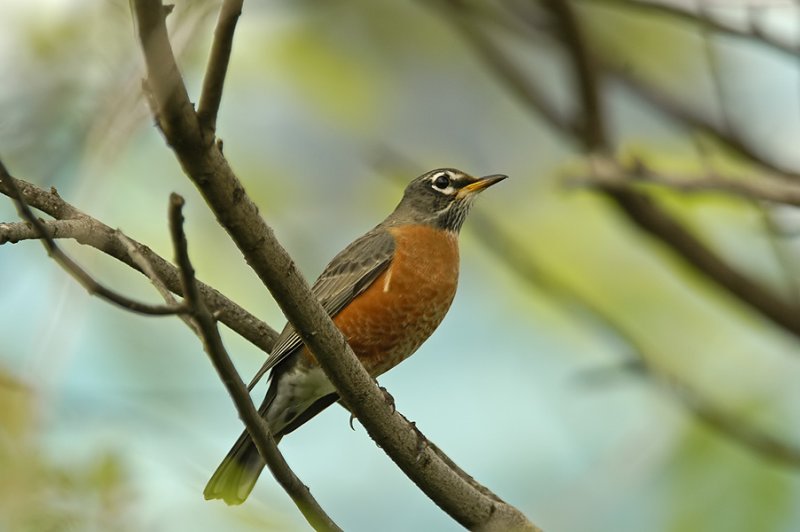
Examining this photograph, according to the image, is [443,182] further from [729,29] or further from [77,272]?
[77,272]

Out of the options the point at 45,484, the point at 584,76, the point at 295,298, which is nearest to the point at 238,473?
the point at 295,298

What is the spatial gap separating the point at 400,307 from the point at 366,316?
0.74 feet

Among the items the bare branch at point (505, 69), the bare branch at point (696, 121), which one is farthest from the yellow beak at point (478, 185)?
the bare branch at point (696, 121)

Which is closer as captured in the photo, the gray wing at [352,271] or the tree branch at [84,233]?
the tree branch at [84,233]

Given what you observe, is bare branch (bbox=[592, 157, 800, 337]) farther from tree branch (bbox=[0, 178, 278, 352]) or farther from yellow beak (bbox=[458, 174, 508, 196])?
tree branch (bbox=[0, 178, 278, 352])

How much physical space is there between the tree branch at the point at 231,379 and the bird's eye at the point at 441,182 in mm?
3812

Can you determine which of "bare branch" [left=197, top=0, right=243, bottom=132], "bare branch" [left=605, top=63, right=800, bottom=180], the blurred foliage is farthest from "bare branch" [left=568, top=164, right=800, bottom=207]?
the blurred foliage

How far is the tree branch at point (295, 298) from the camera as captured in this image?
2.80 m

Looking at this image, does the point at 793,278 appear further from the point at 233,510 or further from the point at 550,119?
the point at 233,510

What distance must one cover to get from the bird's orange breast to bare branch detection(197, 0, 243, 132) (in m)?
3.18

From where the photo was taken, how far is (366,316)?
6.26 meters

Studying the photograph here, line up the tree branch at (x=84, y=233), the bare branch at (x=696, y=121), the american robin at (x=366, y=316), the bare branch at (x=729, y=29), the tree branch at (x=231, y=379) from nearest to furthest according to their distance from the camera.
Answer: the tree branch at (x=231, y=379) → the tree branch at (x=84, y=233) → the american robin at (x=366, y=316) → the bare branch at (x=729, y=29) → the bare branch at (x=696, y=121)

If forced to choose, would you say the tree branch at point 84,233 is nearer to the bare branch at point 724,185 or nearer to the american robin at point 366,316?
the american robin at point 366,316

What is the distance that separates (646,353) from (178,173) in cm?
374
